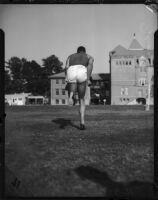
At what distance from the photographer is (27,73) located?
310cm

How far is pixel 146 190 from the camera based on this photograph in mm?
2375

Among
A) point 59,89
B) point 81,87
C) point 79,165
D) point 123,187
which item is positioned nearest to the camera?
point 123,187

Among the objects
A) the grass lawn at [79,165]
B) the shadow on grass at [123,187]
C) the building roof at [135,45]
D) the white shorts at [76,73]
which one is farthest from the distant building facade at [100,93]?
the shadow on grass at [123,187]

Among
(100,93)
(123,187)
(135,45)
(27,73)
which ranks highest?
(135,45)

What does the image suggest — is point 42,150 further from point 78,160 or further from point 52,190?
point 52,190

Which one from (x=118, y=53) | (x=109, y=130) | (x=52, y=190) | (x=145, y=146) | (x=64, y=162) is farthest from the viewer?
(x=109, y=130)

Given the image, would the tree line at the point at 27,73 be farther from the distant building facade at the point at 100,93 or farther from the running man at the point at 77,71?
the distant building facade at the point at 100,93

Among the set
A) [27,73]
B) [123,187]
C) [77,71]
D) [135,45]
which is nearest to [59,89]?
[77,71]

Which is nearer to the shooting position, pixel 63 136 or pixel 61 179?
pixel 61 179

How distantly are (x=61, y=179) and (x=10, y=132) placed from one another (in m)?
0.67

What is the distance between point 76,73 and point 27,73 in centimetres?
83

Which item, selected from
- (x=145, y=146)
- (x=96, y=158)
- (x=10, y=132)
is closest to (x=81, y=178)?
(x=96, y=158)

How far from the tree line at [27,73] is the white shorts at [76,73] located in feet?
0.85

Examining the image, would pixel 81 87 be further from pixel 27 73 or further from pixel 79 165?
pixel 79 165
